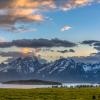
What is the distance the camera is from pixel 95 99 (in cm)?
10262

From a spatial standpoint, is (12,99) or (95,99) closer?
(95,99)

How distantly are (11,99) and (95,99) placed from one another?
25.2m

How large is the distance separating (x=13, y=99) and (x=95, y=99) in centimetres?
2454

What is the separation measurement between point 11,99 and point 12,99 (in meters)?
0.33

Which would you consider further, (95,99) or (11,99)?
(11,99)

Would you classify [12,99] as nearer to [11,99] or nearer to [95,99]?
[11,99]

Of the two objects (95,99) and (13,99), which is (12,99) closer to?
(13,99)

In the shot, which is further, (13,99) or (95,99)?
(13,99)

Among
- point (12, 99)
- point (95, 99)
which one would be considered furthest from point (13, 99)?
point (95, 99)

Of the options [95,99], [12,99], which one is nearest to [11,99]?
[12,99]

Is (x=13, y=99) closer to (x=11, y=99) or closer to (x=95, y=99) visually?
(x=11, y=99)

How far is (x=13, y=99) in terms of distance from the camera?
111688 mm

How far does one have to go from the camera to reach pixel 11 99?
112 m

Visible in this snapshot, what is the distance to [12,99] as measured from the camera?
367ft
